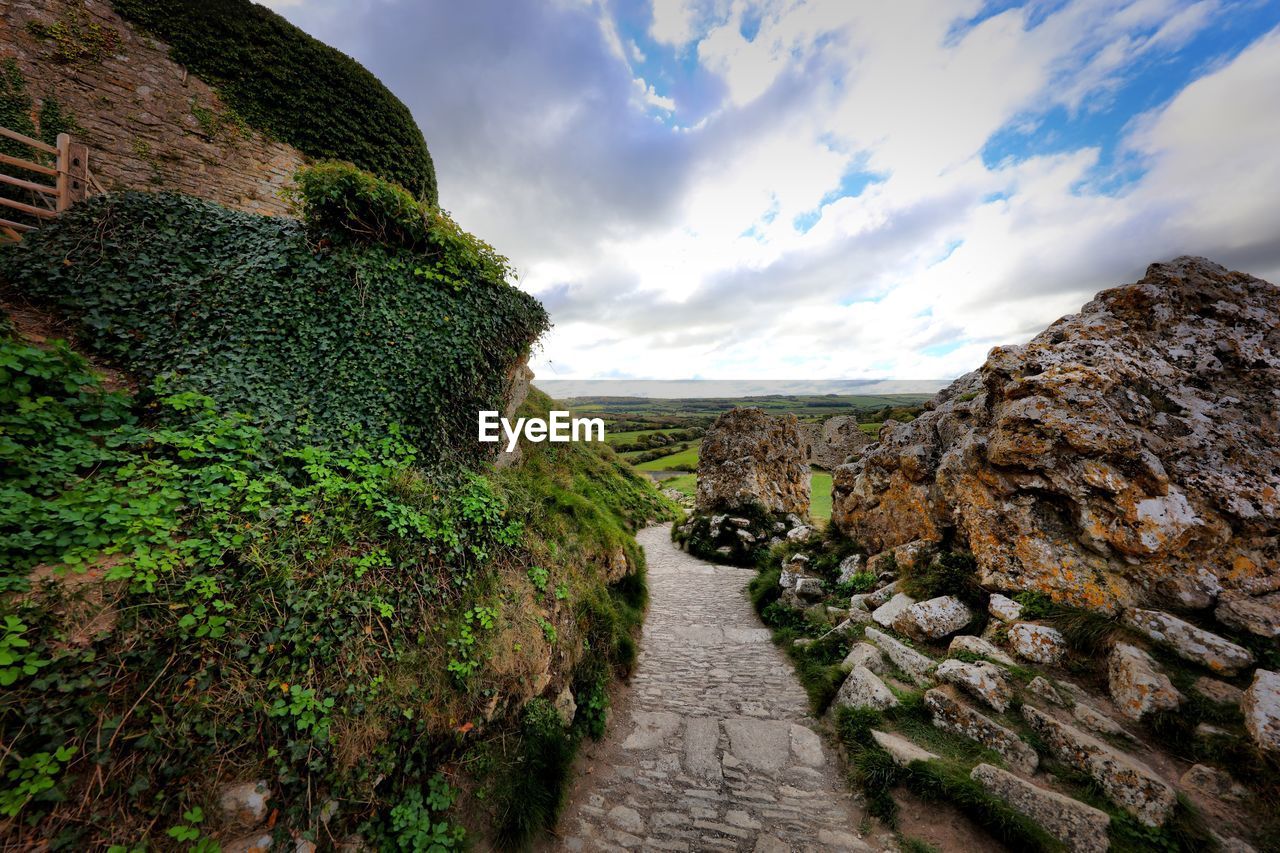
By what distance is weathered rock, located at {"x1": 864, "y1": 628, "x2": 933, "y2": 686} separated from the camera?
17.1 feet

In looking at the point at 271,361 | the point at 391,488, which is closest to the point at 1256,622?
the point at 391,488

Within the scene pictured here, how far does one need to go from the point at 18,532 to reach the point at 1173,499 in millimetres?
11940

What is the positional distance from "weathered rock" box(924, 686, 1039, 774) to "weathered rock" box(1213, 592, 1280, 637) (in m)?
2.68

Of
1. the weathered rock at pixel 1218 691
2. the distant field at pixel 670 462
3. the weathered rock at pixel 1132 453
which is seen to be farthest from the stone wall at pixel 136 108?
the distant field at pixel 670 462

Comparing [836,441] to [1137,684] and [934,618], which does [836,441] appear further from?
[1137,684]

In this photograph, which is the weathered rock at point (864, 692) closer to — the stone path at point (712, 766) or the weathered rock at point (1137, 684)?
the stone path at point (712, 766)

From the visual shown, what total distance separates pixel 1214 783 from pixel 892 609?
322 cm

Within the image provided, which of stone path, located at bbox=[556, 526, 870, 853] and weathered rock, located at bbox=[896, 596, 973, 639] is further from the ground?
weathered rock, located at bbox=[896, 596, 973, 639]

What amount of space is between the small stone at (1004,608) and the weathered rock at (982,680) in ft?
2.76

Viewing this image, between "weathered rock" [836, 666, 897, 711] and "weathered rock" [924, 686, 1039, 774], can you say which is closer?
"weathered rock" [924, 686, 1039, 774]

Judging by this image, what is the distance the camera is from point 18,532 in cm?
334

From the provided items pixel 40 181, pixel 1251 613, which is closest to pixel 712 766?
pixel 1251 613

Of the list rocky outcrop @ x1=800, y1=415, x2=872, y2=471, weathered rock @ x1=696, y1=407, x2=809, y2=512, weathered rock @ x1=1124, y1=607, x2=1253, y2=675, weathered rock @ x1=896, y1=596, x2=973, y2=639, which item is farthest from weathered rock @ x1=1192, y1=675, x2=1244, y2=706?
rocky outcrop @ x1=800, y1=415, x2=872, y2=471

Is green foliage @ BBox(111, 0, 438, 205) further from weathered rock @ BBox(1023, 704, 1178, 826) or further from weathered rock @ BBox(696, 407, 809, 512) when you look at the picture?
weathered rock @ BBox(1023, 704, 1178, 826)
